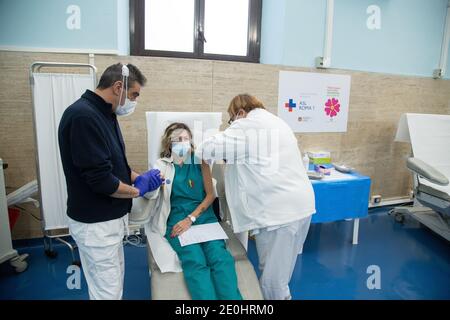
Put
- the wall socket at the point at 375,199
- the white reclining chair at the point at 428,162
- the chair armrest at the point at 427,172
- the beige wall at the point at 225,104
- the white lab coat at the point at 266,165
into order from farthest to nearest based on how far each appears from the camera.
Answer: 1. the wall socket at the point at 375,199
2. the white reclining chair at the point at 428,162
3. the chair armrest at the point at 427,172
4. the beige wall at the point at 225,104
5. the white lab coat at the point at 266,165

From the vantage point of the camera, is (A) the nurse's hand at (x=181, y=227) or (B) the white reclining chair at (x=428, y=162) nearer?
(A) the nurse's hand at (x=181, y=227)

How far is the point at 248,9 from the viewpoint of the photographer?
284cm

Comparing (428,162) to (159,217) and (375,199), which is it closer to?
(375,199)

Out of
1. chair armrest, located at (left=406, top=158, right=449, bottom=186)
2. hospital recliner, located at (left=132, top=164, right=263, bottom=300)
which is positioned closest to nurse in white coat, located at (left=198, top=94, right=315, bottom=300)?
hospital recliner, located at (left=132, top=164, right=263, bottom=300)

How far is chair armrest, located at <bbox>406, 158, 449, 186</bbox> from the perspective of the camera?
229 cm

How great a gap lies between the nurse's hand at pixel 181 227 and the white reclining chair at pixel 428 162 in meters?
1.93

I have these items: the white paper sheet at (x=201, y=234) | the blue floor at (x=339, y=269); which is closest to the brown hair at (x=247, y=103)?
the white paper sheet at (x=201, y=234)

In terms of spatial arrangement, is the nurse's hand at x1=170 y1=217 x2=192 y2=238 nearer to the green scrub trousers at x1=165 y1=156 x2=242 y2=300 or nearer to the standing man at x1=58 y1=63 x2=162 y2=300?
the green scrub trousers at x1=165 y1=156 x2=242 y2=300

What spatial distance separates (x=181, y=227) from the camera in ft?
5.38

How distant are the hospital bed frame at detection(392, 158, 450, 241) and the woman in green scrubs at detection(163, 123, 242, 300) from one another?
5.85ft

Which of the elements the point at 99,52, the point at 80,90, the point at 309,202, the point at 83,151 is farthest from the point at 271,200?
the point at 99,52

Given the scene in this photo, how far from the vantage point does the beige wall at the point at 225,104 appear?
6.91 feet

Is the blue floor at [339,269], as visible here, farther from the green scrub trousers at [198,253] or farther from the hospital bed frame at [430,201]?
the green scrub trousers at [198,253]

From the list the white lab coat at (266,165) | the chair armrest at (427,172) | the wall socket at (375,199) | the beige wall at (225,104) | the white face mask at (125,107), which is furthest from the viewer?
the wall socket at (375,199)
